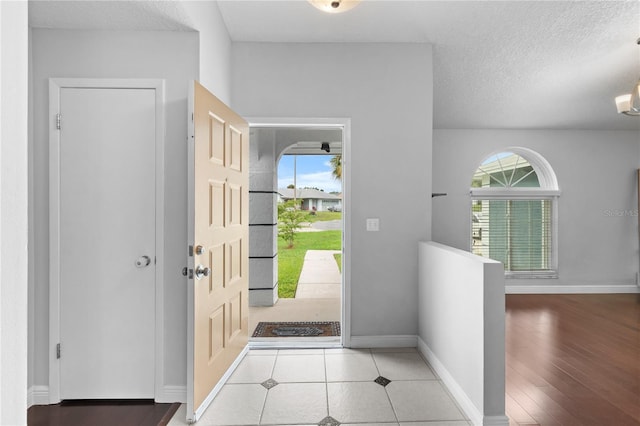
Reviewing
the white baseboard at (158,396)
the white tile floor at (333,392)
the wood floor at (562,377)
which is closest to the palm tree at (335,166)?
the wood floor at (562,377)

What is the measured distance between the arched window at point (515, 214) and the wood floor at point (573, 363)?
79cm

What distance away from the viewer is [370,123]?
292cm

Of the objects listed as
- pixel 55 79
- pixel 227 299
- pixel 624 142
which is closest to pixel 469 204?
pixel 624 142

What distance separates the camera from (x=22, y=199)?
720 millimetres

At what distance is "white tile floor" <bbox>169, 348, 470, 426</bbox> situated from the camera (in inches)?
77.0

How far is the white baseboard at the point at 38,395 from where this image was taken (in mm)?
2092

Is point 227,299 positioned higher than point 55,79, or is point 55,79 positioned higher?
point 55,79

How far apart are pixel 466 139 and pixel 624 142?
2345 millimetres

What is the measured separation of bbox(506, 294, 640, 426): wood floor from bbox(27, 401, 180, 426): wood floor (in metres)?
2.10

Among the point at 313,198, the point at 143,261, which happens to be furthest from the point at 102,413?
the point at 313,198

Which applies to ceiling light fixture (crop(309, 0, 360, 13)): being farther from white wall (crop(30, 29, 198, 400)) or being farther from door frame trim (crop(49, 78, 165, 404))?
door frame trim (crop(49, 78, 165, 404))

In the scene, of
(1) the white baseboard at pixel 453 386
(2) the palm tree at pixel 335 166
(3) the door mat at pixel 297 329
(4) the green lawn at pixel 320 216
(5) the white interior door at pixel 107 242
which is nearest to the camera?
(1) the white baseboard at pixel 453 386

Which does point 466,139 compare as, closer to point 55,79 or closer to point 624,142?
point 624,142

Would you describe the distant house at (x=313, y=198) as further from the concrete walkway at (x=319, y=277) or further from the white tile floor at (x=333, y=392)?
the white tile floor at (x=333, y=392)
